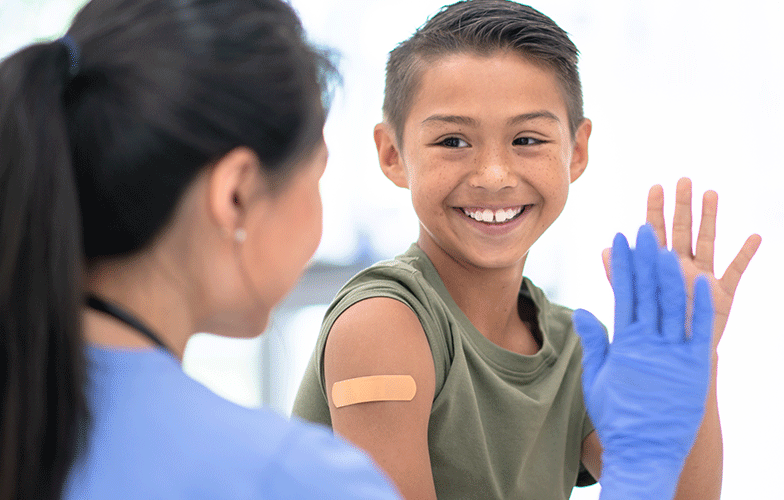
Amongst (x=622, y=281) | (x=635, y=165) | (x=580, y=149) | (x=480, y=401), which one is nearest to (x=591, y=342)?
(x=622, y=281)

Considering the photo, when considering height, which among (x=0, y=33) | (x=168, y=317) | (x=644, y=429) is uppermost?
(x=0, y=33)

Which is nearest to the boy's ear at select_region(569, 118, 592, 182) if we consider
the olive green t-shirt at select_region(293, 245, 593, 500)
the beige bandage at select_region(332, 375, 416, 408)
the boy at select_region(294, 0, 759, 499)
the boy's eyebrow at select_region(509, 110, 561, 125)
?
the boy at select_region(294, 0, 759, 499)

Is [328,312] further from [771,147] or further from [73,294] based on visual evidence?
[771,147]

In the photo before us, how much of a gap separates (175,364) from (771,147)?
6.71ft

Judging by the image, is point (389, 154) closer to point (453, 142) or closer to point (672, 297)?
point (453, 142)

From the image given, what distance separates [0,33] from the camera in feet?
7.08

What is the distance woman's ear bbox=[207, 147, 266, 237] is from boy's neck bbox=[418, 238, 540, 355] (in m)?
0.60

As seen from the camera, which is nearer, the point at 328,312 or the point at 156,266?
the point at 156,266

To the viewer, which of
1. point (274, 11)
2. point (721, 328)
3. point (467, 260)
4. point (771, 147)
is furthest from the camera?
point (771, 147)

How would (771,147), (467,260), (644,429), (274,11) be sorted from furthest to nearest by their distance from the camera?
1. (771,147)
2. (467,260)
3. (644,429)
4. (274,11)

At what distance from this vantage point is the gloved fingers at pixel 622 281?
0.87 m

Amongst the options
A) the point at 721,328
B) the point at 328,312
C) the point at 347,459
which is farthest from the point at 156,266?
the point at 721,328

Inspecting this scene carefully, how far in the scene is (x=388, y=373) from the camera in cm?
92

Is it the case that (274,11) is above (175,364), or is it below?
above
